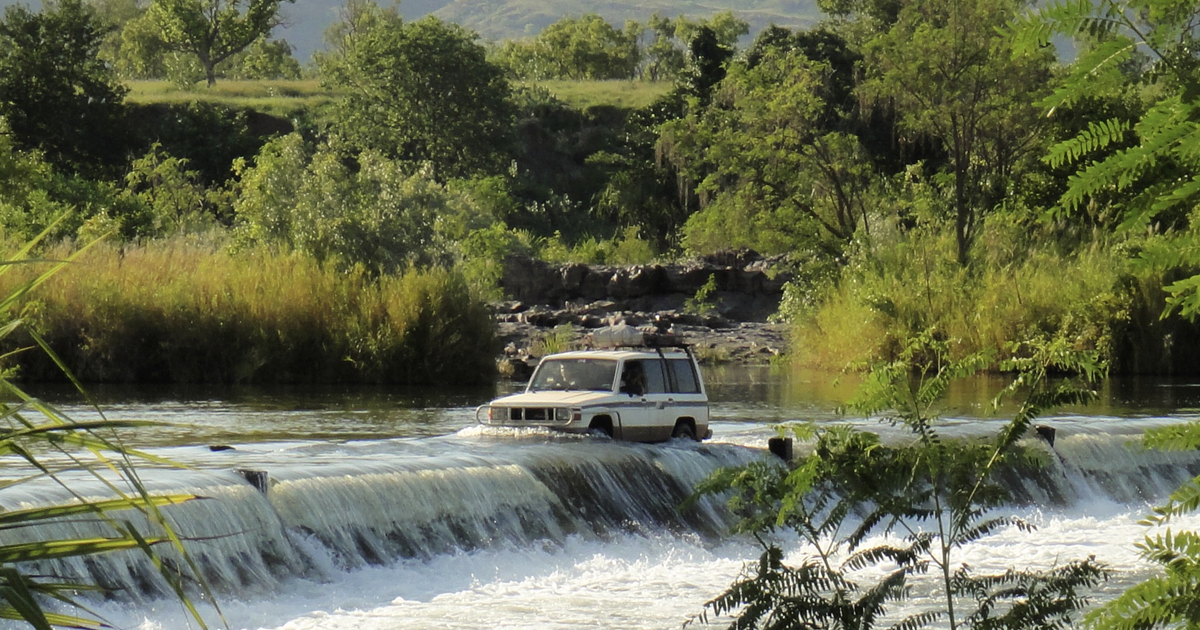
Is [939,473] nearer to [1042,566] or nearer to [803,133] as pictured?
[1042,566]

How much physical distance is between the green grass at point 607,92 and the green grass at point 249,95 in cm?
1324

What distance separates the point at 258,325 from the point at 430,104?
40.3 m

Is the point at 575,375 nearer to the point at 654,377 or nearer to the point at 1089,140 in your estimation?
the point at 654,377

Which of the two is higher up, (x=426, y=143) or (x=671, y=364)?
(x=426, y=143)

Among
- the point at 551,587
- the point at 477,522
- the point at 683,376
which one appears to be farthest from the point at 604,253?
the point at 551,587

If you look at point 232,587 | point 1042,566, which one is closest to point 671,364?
point 1042,566

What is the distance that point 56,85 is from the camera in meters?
63.9

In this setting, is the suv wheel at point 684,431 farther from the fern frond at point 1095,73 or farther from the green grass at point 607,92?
the green grass at point 607,92

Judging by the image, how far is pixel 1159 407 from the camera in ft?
79.9

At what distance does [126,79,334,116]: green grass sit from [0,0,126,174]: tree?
8785 millimetres

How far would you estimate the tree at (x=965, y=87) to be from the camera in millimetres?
38812

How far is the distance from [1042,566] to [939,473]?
363 inches

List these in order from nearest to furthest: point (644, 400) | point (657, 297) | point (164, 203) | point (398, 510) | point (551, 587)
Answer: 1. point (551, 587)
2. point (398, 510)
3. point (644, 400)
4. point (657, 297)
5. point (164, 203)

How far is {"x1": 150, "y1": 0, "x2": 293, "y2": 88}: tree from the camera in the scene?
88438 mm
